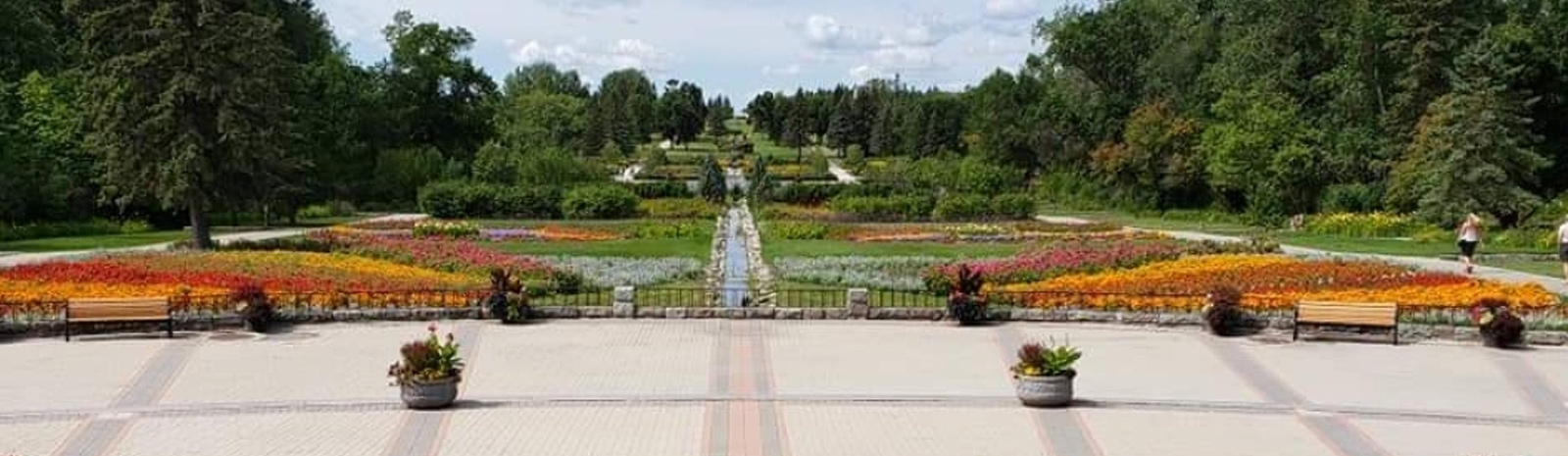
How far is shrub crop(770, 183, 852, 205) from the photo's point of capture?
67.8m

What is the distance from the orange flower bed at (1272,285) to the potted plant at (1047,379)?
7509mm

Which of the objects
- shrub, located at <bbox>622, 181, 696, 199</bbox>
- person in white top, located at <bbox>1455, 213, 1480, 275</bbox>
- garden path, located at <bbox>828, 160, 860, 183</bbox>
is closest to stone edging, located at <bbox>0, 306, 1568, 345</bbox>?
person in white top, located at <bbox>1455, 213, 1480, 275</bbox>

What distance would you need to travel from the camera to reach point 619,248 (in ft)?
130

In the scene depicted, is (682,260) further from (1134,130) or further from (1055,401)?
(1134,130)

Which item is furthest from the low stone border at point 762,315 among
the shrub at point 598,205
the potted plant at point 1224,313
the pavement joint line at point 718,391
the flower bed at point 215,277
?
the shrub at point 598,205

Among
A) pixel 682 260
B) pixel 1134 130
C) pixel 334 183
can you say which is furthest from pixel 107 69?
pixel 1134 130

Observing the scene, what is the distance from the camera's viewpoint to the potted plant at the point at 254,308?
2059 centimetres

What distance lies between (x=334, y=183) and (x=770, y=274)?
140 ft

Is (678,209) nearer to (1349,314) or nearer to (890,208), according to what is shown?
(890,208)

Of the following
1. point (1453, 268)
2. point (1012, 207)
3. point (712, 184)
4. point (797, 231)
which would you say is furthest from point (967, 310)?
point (712, 184)

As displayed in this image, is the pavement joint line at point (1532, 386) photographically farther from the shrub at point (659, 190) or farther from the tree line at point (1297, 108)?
the shrub at point (659, 190)

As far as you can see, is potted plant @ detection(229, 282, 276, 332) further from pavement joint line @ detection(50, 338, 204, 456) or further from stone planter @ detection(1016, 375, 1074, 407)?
stone planter @ detection(1016, 375, 1074, 407)

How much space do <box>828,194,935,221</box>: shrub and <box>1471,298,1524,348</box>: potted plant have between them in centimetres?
3637

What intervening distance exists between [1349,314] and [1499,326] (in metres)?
2.11
